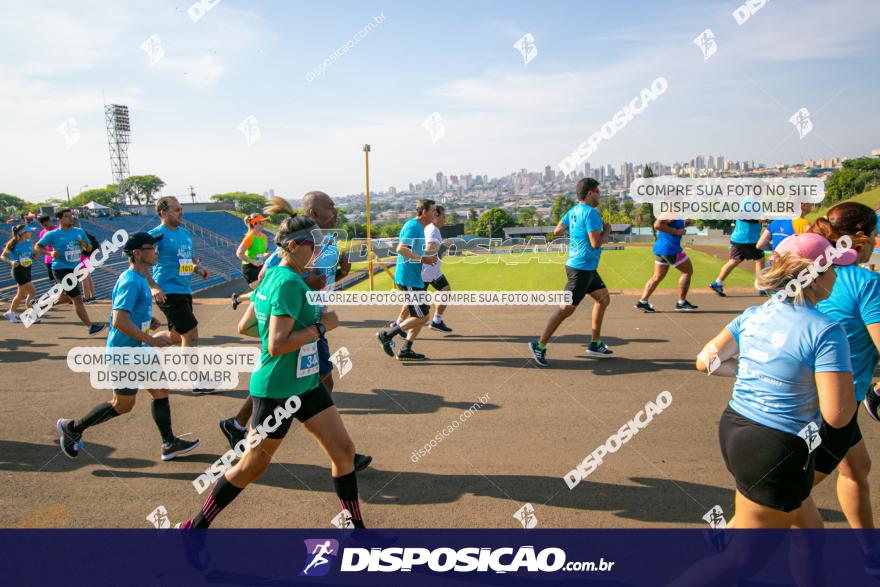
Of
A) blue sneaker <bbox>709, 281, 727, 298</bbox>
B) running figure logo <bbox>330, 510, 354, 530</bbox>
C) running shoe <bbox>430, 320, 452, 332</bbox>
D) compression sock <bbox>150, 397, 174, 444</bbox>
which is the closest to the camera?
running figure logo <bbox>330, 510, 354, 530</bbox>

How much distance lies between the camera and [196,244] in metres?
46.6

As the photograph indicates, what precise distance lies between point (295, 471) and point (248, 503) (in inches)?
20.7

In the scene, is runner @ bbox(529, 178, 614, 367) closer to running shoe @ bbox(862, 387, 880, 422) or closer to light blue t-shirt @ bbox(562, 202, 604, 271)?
light blue t-shirt @ bbox(562, 202, 604, 271)

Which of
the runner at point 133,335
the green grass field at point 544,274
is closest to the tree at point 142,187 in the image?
the green grass field at point 544,274

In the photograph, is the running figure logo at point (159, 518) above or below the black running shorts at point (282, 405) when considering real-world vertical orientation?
below

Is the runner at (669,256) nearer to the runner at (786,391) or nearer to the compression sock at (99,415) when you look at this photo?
the runner at (786,391)

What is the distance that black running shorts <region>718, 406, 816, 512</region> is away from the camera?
214cm

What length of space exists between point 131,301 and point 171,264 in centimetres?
196

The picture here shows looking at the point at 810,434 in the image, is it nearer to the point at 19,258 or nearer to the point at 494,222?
the point at 19,258

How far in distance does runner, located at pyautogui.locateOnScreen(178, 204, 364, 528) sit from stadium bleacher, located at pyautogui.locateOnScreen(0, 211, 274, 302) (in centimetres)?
2502

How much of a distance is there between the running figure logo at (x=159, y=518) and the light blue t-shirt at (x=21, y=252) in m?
8.71

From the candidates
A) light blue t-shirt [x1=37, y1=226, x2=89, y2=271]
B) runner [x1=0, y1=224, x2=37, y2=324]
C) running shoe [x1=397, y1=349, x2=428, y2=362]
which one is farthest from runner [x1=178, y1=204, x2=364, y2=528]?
Answer: runner [x1=0, y1=224, x2=37, y2=324]

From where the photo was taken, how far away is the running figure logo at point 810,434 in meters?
2.17

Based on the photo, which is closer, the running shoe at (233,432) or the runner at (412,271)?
the running shoe at (233,432)
